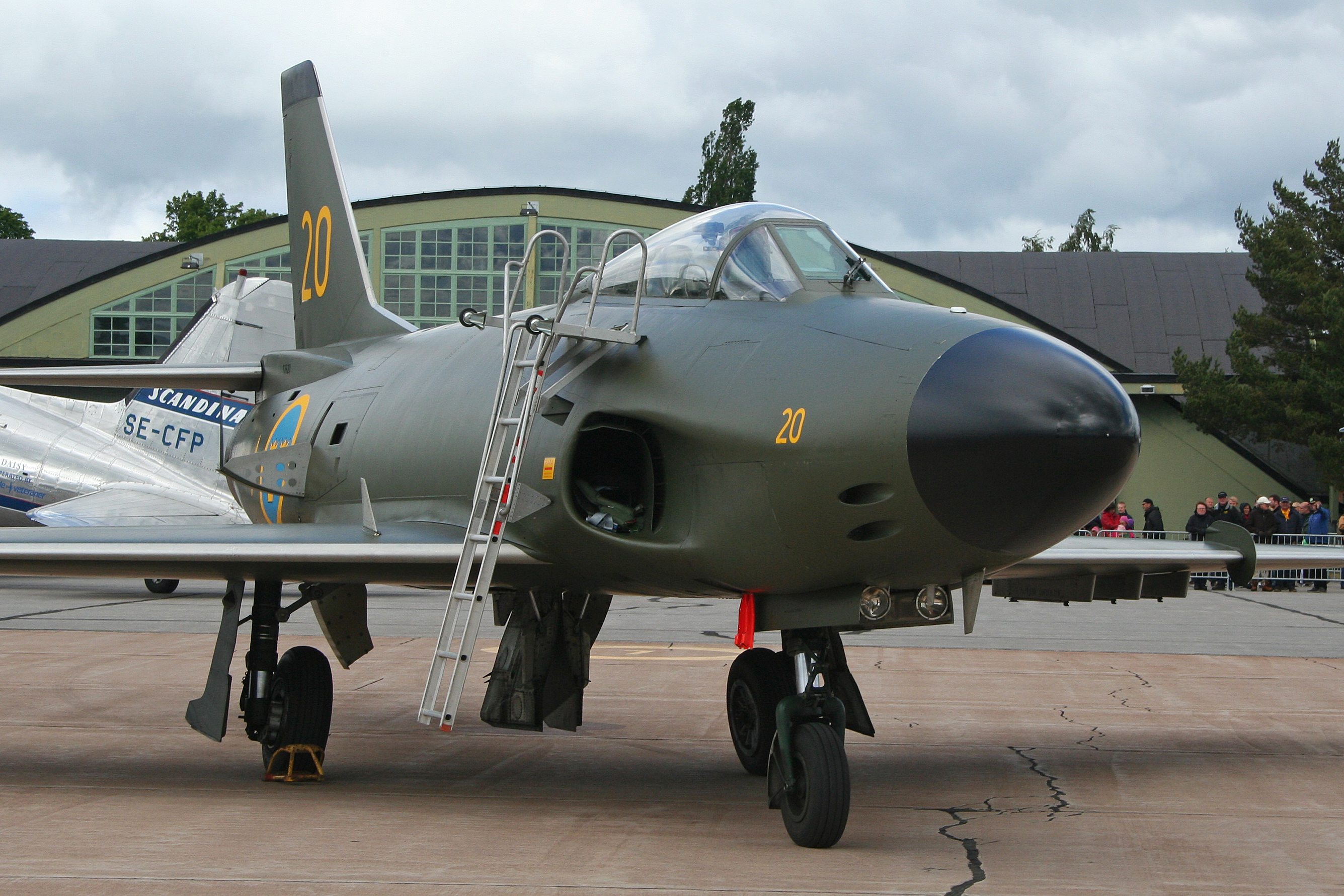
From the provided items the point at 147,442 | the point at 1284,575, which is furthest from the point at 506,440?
the point at 1284,575

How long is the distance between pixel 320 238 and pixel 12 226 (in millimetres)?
72757

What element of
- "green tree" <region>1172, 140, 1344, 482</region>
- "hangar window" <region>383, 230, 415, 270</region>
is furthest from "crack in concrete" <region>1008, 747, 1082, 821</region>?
"hangar window" <region>383, 230, 415, 270</region>

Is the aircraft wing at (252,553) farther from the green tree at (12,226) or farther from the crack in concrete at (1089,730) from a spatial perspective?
the green tree at (12,226)

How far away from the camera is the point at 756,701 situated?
811cm

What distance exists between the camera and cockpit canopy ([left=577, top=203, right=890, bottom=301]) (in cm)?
639

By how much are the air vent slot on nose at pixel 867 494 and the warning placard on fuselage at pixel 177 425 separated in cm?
1739

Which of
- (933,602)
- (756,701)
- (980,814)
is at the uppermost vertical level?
(933,602)

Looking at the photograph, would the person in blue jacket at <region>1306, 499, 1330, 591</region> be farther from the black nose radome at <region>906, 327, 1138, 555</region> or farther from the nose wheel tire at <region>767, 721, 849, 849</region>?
the black nose radome at <region>906, 327, 1138, 555</region>

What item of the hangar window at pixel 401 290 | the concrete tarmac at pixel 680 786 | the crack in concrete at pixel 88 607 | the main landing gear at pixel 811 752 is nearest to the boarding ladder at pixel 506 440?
the concrete tarmac at pixel 680 786

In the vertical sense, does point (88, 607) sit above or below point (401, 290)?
below

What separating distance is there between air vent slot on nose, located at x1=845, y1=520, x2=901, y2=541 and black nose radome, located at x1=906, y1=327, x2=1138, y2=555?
21 cm

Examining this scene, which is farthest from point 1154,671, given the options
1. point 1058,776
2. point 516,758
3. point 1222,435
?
point 1222,435

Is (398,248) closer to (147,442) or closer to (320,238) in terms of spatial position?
(147,442)

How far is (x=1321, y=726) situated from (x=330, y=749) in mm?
6975
